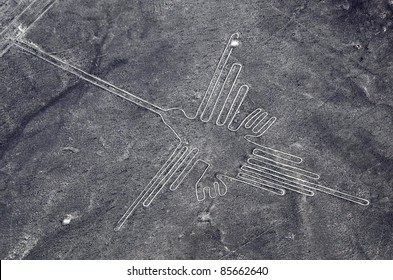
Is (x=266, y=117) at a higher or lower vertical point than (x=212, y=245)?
higher

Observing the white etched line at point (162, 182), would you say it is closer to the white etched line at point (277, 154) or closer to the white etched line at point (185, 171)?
the white etched line at point (185, 171)

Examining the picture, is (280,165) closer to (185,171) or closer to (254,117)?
(254,117)

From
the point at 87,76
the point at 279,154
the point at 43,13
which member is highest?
the point at 43,13

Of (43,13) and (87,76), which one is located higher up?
(43,13)

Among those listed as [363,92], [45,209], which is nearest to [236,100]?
[363,92]

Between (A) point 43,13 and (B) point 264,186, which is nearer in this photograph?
(B) point 264,186

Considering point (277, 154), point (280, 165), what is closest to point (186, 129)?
point (277, 154)

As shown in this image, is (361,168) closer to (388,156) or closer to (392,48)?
(388,156)

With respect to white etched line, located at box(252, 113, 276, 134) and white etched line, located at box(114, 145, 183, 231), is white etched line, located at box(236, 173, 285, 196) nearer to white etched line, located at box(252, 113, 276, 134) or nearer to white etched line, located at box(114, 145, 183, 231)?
white etched line, located at box(252, 113, 276, 134)
